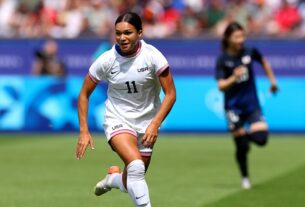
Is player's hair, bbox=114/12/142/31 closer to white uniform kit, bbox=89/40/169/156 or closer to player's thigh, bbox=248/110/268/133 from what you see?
white uniform kit, bbox=89/40/169/156

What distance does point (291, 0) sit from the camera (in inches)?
972

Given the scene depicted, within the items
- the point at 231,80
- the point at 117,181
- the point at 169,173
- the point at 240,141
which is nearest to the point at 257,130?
the point at 240,141

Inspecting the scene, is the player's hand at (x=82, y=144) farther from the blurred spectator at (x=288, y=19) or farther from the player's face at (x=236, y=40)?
the blurred spectator at (x=288, y=19)

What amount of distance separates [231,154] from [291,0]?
269 inches

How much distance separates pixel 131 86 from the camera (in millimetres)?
10102

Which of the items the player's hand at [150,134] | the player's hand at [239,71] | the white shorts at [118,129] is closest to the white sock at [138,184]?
the player's hand at [150,134]

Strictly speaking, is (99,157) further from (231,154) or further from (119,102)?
(119,102)

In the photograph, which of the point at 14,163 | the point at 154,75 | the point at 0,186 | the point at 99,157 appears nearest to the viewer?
the point at 154,75

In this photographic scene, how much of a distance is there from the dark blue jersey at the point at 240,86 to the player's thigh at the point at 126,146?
14.5ft

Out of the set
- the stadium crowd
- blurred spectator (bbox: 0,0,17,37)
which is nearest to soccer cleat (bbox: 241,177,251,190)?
the stadium crowd

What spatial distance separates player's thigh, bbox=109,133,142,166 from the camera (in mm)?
9906

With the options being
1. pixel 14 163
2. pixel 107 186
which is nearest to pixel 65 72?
pixel 14 163

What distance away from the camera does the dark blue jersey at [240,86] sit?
14367mm

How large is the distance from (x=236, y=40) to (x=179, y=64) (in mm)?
9289
